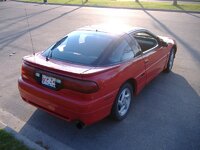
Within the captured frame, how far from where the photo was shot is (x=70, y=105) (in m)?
3.65

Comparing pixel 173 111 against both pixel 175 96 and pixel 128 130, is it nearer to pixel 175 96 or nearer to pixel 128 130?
pixel 175 96

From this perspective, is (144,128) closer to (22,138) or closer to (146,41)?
(22,138)

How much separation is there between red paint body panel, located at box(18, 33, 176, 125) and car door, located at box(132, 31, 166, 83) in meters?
0.67

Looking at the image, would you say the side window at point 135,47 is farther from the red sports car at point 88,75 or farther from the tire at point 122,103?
the tire at point 122,103

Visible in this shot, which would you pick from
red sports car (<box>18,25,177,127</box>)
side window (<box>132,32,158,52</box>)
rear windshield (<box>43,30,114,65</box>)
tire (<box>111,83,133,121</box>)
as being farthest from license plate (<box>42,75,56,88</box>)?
side window (<box>132,32,158,52</box>)

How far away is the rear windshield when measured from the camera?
13.5 feet

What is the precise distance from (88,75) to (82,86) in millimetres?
176

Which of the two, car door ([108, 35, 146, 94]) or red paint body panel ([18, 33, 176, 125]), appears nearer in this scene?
red paint body panel ([18, 33, 176, 125])

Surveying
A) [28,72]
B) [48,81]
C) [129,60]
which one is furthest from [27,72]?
[129,60]

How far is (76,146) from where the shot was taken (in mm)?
3787

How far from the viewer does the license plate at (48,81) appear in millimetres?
3805

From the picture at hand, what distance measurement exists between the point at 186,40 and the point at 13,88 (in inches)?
277

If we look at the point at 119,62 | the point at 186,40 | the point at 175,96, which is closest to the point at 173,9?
the point at 186,40

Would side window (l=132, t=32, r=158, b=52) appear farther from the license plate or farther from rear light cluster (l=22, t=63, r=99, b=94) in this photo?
the license plate
